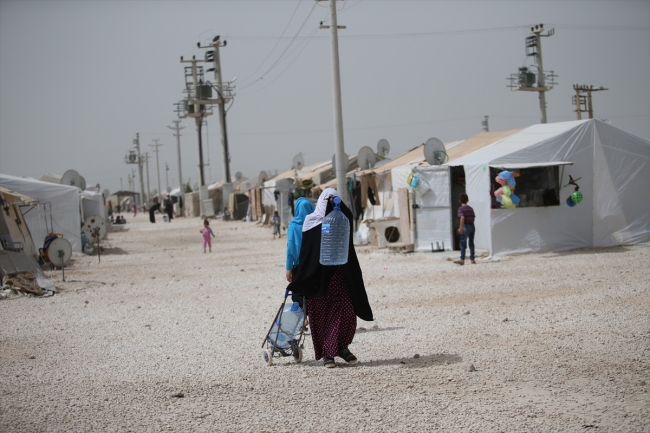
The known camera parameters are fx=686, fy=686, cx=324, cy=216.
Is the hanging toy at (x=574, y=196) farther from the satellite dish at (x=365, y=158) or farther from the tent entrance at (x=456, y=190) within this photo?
the satellite dish at (x=365, y=158)

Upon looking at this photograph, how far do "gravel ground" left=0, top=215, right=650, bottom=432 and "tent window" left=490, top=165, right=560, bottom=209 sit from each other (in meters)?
2.81

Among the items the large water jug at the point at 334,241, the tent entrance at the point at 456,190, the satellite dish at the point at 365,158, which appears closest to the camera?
the large water jug at the point at 334,241

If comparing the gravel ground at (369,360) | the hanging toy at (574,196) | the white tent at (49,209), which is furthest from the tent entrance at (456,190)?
the white tent at (49,209)

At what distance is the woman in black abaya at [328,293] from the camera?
19.9ft

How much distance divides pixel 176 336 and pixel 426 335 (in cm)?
289

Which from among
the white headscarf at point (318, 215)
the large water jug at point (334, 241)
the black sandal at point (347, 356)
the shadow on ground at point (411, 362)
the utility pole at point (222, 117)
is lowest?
the shadow on ground at point (411, 362)

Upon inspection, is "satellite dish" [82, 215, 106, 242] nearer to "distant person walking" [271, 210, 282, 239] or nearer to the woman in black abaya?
"distant person walking" [271, 210, 282, 239]

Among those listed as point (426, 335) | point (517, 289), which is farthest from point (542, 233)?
point (426, 335)

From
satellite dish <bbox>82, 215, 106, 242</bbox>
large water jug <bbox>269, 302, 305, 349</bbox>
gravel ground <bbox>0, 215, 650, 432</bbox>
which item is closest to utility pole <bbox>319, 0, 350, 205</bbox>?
gravel ground <bbox>0, 215, 650, 432</bbox>

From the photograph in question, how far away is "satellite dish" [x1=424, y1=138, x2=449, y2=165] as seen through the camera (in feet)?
54.7

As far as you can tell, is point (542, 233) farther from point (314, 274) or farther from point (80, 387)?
point (80, 387)

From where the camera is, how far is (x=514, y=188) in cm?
1486

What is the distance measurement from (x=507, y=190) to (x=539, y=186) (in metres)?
1.37

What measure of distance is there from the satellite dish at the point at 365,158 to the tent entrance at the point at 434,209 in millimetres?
4600
